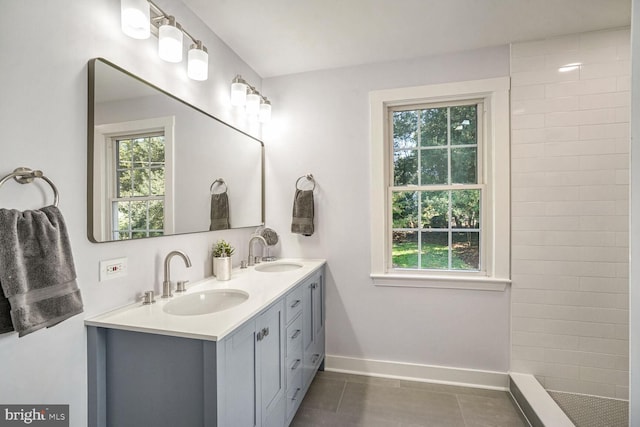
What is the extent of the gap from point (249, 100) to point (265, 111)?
7.7 inches

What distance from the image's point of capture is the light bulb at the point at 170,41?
1.39 meters

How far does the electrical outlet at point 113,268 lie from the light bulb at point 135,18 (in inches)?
38.7

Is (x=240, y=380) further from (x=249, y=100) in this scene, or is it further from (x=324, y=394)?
(x=249, y=100)

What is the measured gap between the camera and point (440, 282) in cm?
223

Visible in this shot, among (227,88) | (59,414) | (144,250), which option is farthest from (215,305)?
(227,88)

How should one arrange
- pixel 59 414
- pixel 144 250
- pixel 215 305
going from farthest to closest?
Answer: 1. pixel 215 305
2. pixel 144 250
3. pixel 59 414

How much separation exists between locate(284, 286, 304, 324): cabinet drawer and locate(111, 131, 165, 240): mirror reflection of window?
760 mm

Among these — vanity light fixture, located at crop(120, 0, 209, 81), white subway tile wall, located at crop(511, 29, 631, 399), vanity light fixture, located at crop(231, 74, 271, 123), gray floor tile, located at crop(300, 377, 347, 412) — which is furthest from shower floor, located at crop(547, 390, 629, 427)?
vanity light fixture, located at crop(120, 0, 209, 81)

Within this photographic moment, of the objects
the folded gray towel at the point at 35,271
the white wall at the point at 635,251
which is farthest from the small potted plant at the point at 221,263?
the white wall at the point at 635,251

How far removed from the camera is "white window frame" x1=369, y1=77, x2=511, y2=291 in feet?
6.91

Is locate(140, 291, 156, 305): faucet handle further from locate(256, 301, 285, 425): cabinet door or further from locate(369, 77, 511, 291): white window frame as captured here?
locate(369, 77, 511, 291): white window frame

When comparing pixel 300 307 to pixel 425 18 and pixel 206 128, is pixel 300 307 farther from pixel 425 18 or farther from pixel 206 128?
pixel 425 18

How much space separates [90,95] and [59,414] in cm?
120

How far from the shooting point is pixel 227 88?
6.88 feet
